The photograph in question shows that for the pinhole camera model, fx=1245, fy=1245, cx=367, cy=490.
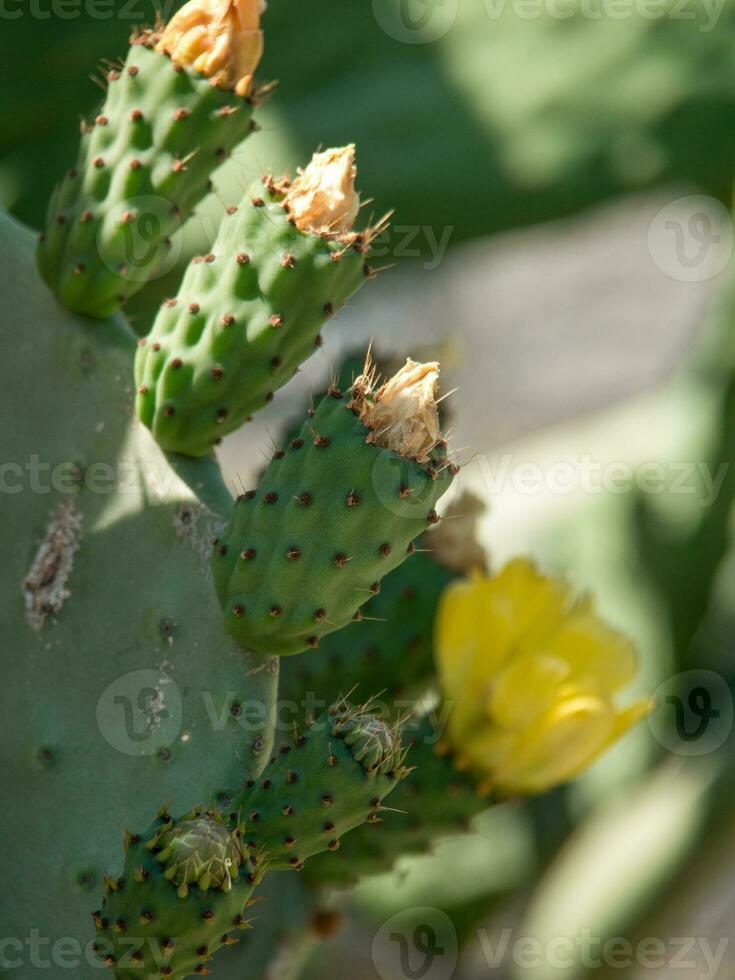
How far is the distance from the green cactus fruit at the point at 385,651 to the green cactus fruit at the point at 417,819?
0.13 m

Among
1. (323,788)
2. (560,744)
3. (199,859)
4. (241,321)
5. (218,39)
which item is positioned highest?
(218,39)

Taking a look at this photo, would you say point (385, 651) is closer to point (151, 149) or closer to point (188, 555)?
point (188, 555)

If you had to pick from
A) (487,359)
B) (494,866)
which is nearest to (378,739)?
(494,866)

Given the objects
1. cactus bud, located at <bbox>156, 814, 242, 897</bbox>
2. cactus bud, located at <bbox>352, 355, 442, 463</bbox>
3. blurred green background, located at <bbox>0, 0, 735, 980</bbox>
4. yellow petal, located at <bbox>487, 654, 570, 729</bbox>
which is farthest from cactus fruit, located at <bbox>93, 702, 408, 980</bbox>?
blurred green background, located at <bbox>0, 0, 735, 980</bbox>

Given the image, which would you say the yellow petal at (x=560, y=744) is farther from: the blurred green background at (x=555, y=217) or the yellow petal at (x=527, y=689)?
the blurred green background at (x=555, y=217)

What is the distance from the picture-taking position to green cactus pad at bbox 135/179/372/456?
3.72 feet

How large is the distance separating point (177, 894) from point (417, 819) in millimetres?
549

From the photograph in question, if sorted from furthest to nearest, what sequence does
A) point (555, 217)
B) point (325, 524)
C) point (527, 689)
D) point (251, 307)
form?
point (555, 217) < point (527, 689) < point (251, 307) < point (325, 524)

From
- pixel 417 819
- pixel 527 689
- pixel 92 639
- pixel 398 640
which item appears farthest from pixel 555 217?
pixel 92 639

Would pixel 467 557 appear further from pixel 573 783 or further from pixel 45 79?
pixel 45 79

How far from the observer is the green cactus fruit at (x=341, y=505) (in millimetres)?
1043

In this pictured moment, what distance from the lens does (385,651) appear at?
1.60 m

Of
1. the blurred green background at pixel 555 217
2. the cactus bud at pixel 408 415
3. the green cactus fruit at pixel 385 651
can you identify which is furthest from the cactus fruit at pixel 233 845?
the blurred green background at pixel 555 217

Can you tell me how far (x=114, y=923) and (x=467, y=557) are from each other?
79 cm
